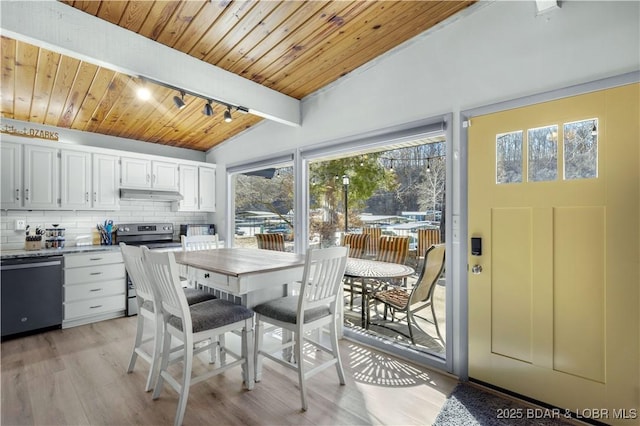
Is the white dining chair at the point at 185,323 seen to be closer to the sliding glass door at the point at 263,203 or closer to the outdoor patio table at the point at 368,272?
the outdoor patio table at the point at 368,272

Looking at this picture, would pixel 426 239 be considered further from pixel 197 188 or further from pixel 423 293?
pixel 197 188

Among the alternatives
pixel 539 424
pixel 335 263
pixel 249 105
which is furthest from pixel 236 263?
pixel 539 424

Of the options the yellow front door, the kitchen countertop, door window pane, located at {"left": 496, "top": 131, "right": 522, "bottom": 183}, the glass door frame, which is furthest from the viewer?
the kitchen countertop

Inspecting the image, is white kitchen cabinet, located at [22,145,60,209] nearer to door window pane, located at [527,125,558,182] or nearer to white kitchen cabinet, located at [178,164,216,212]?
white kitchen cabinet, located at [178,164,216,212]

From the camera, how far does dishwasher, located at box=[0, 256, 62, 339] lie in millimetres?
3082

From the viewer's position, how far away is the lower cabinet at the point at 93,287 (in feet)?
11.5

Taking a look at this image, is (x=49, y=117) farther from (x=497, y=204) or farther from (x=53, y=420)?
(x=497, y=204)

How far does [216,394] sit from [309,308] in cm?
94

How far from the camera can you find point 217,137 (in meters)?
4.83

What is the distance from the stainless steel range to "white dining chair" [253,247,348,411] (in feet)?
8.21

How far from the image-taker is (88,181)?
3.93m

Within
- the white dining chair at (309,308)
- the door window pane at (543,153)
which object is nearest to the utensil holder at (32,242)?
the white dining chair at (309,308)

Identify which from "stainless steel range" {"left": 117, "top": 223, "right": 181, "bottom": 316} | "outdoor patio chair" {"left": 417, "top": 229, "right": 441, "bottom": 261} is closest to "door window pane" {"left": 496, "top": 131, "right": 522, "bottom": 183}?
"outdoor patio chair" {"left": 417, "top": 229, "right": 441, "bottom": 261}

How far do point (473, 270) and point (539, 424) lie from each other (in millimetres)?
1003
